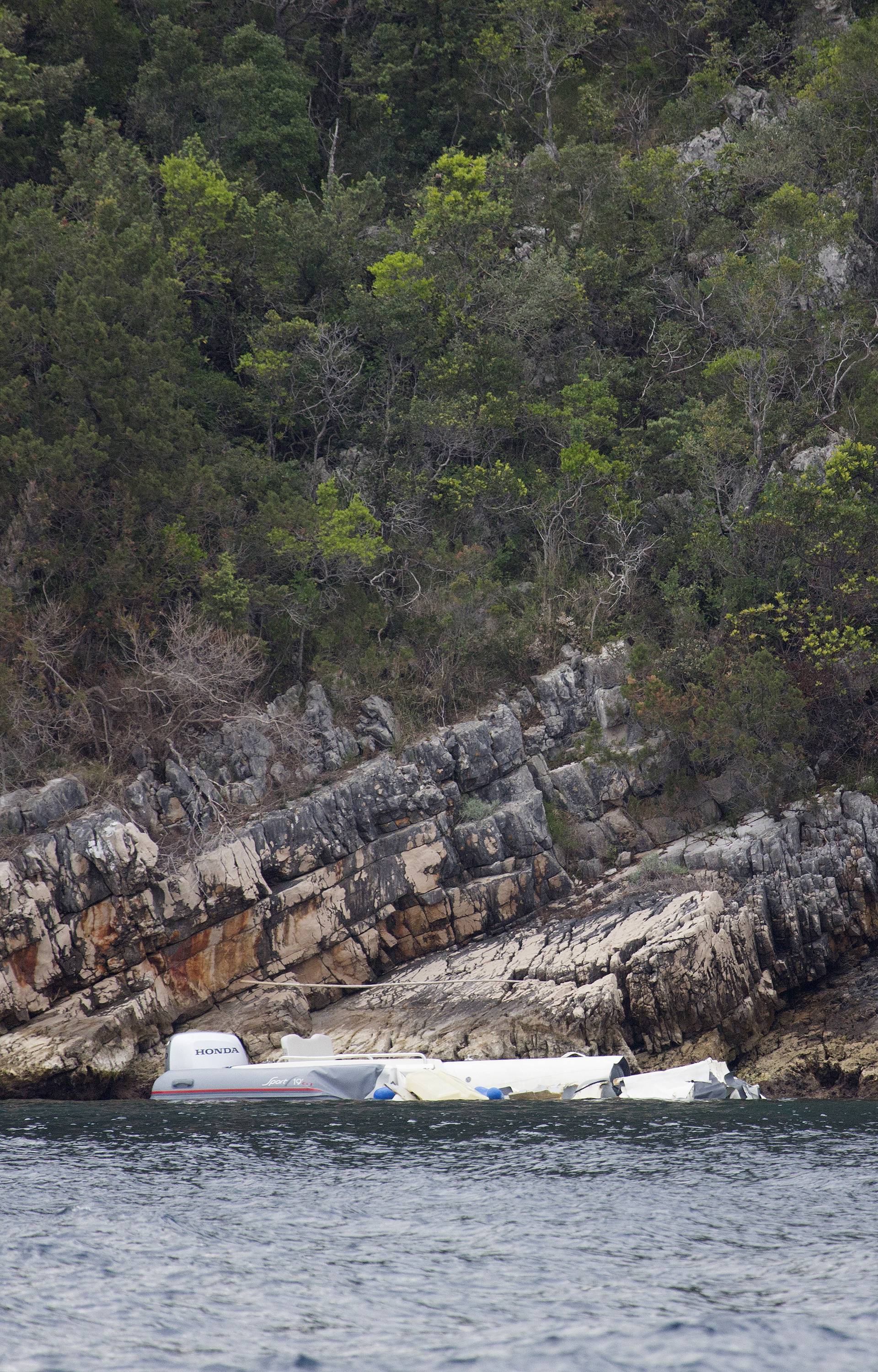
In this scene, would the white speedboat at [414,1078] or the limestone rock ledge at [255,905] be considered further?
the limestone rock ledge at [255,905]

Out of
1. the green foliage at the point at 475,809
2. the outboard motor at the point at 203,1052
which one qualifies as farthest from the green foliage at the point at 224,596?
the outboard motor at the point at 203,1052

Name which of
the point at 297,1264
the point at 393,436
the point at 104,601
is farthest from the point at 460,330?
the point at 297,1264

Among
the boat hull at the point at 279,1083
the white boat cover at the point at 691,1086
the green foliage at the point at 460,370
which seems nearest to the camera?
the white boat cover at the point at 691,1086

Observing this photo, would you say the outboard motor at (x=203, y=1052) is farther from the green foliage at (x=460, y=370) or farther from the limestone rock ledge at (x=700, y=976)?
the green foliage at (x=460, y=370)

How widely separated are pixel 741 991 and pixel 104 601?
1743cm

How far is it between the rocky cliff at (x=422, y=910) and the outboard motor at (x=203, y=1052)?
1296mm

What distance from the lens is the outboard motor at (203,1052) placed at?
23.6m

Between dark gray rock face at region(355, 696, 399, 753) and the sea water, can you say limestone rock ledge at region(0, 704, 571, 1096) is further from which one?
the sea water

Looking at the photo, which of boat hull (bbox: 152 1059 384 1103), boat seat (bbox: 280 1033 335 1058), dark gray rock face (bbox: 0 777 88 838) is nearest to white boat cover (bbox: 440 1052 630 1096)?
boat hull (bbox: 152 1059 384 1103)

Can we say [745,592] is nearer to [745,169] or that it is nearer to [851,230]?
[851,230]

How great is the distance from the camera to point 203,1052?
23.7 m

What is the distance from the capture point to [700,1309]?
1162cm

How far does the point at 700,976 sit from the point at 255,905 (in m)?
9.72

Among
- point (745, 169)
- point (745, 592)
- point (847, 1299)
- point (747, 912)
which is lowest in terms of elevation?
point (847, 1299)
